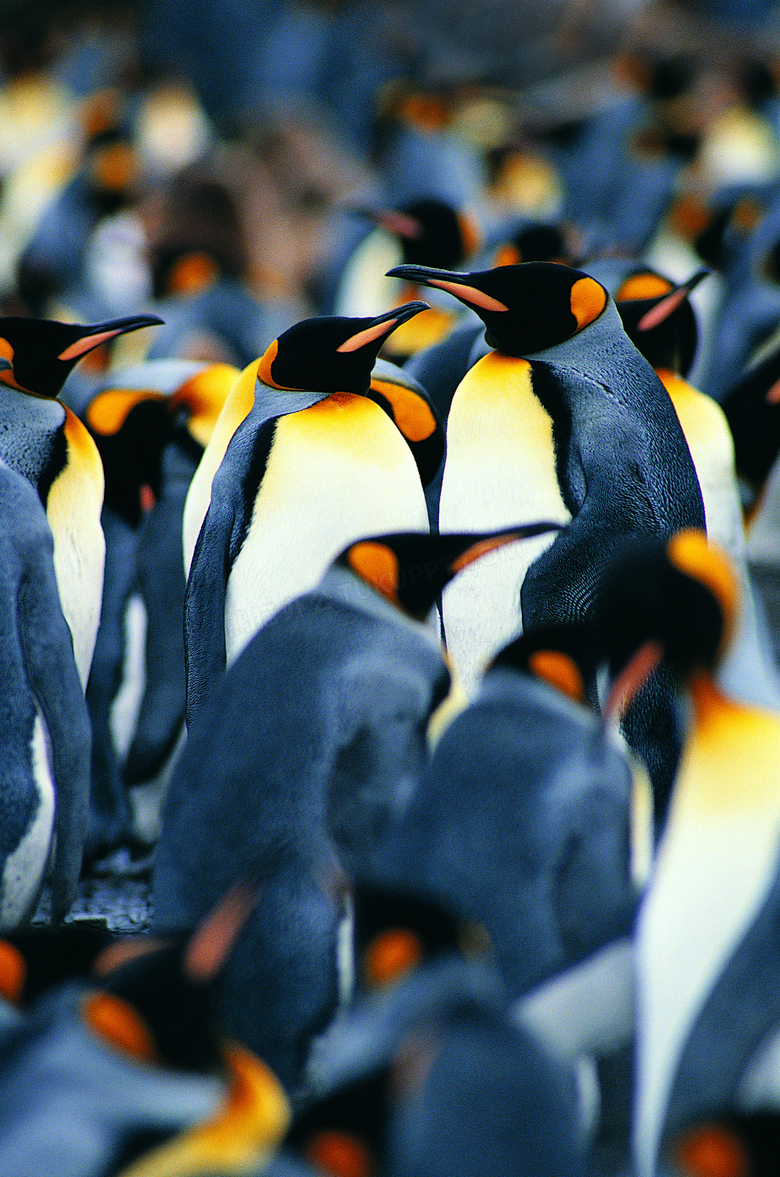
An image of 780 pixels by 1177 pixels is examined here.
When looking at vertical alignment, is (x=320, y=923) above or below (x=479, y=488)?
below

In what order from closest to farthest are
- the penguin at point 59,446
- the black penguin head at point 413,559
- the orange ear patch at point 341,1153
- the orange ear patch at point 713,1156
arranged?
the orange ear patch at point 713,1156 → the orange ear patch at point 341,1153 → the black penguin head at point 413,559 → the penguin at point 59,446

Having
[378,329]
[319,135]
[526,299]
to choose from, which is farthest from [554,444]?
[319,135]

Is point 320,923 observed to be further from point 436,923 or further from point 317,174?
point 317,174

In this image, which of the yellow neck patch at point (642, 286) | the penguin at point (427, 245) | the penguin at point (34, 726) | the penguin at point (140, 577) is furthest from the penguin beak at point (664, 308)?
the penguin at point (34, 726)

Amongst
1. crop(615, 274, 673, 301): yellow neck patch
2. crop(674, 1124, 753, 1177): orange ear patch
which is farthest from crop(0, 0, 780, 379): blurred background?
crop(674, 1124, 753, 1177): orange ear patch

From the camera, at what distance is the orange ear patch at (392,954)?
1.62 meters

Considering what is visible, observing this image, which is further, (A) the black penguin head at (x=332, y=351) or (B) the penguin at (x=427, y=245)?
(B) the penguin at (x=427, y=245)

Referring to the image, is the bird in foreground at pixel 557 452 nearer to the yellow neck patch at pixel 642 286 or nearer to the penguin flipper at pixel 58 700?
the penguin flipper at pixel 58 700

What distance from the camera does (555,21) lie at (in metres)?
12.4

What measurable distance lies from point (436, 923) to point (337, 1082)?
20 cm

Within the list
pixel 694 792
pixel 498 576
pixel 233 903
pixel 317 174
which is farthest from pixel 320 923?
pixel 317 174

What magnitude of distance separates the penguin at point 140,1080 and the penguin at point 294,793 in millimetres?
303

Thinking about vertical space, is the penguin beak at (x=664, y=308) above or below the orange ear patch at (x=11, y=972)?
above

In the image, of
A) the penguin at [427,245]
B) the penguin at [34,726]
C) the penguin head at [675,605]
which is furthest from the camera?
the penguin at [427,245]
